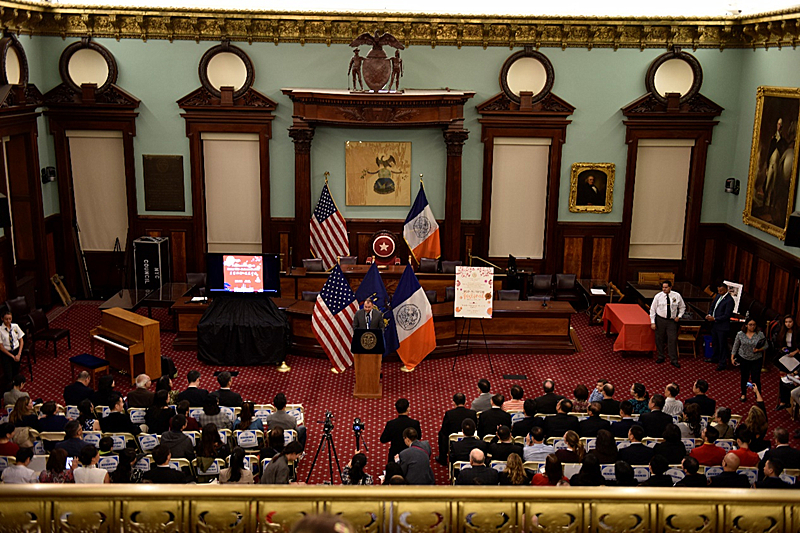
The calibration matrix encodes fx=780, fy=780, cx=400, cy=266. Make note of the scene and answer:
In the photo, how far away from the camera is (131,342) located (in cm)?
1245

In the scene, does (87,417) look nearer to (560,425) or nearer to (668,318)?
(560,425)

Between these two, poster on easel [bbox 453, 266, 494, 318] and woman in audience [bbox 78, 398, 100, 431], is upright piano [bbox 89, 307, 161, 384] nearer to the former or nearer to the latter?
woman in audience [bbox 78, 398, 100, 431]

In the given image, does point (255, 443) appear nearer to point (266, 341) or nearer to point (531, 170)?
point (266, 341)

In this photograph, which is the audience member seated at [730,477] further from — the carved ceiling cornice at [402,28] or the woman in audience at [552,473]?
the carved ceiling cornice at [402,28]

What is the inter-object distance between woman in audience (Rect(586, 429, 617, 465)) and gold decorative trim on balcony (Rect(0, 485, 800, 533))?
11.1ft

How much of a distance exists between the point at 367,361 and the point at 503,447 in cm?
407

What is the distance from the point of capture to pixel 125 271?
16781 mm

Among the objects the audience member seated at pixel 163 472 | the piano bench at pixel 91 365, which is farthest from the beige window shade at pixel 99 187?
the audience member seated at pixel 163 472

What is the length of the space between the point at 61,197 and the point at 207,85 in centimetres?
406

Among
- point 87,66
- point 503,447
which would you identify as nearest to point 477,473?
point 503,447

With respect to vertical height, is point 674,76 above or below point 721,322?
above

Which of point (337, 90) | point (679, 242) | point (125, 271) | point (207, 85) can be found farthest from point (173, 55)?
point (679, 242)

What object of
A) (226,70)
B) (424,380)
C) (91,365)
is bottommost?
(424,380)

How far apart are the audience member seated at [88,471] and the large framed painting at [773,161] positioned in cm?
1204
